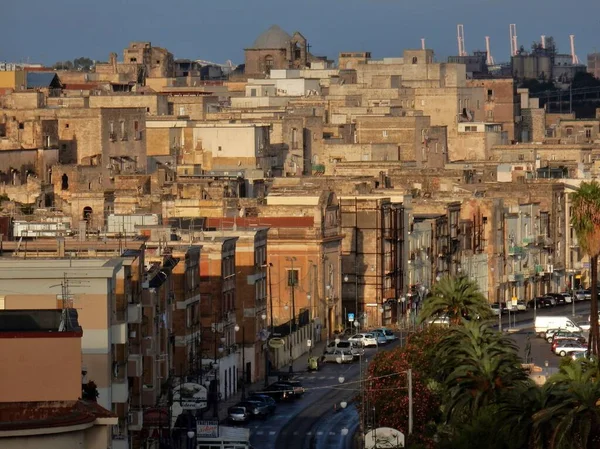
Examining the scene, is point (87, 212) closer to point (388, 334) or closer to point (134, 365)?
point (388, 334)

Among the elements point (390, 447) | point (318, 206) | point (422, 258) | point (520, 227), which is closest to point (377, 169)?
point (520, 227)

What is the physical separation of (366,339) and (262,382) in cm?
1229

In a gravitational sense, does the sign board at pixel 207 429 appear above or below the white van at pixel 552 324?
above

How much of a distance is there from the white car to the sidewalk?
5.25 feet

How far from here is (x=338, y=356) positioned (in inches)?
4333

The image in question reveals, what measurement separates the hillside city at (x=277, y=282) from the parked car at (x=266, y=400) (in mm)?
256

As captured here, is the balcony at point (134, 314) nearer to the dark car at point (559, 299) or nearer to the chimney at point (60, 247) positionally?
the chimney at point (60, 247)

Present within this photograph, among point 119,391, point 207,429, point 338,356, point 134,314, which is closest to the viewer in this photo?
point 119,391

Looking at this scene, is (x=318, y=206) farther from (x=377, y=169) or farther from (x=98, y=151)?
(x=377, y=169)

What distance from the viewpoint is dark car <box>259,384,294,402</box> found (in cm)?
9727

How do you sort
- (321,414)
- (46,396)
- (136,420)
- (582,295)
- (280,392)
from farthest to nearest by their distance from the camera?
(582,295) → (280,392) → (321,414) → (136,420) → (46,396)

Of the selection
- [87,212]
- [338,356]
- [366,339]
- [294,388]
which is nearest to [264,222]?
[366,339]

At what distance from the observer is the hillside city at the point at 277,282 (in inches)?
2457

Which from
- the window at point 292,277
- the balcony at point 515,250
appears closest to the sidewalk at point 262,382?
the window at point 292,277
